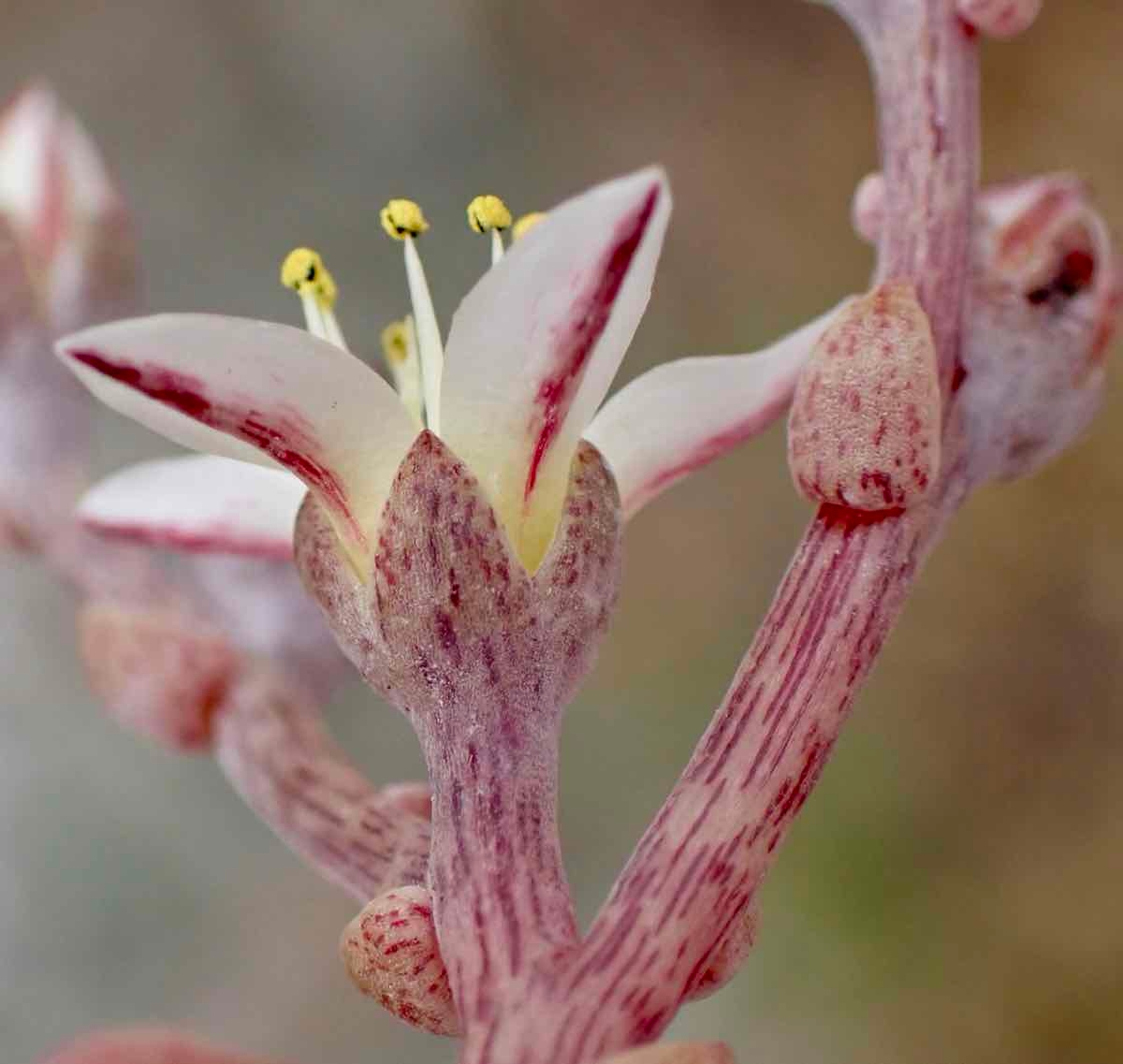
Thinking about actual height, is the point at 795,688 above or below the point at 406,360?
below

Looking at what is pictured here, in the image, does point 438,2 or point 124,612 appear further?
point 438,2

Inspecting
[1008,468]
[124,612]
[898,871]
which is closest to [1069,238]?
[1008,468]

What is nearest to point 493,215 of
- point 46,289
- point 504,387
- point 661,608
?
point 504,387

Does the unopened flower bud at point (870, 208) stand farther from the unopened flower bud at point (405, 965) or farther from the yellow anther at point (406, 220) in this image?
the unopened flower bud at point (405, 965)

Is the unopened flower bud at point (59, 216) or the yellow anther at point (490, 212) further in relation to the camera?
the unopened flower bud at point (59, 216)

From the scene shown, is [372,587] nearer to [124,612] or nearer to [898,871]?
[124,612]

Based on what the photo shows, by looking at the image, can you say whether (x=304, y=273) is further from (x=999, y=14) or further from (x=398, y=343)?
(x=999, y=14)

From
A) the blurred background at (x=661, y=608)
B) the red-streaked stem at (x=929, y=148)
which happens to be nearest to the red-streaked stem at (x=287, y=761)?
the red-streaked stem at (x=929, y=148)
